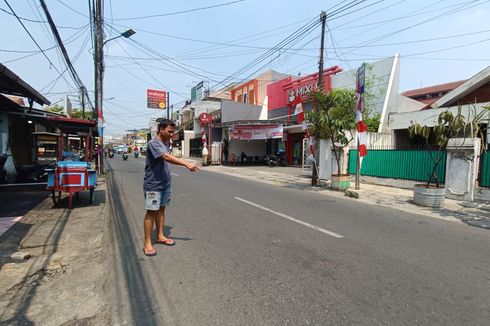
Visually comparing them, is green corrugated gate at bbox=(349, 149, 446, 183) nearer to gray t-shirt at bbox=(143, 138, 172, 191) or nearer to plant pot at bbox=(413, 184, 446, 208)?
plant pot at bbox=(413, 184, 446, 208)

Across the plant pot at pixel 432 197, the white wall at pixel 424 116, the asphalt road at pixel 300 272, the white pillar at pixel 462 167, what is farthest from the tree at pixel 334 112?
the asphalt road at pixel 300 272

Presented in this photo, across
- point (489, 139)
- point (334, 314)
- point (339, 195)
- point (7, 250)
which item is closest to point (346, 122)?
point (339, 195)

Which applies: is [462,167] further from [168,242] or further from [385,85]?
[168,242]

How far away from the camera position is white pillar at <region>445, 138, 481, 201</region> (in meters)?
9.86

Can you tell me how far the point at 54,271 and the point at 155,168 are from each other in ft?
6.25

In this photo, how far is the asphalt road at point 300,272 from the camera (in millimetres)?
2979

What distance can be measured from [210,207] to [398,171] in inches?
353

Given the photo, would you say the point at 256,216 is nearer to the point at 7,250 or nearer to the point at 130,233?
the point at 130,233

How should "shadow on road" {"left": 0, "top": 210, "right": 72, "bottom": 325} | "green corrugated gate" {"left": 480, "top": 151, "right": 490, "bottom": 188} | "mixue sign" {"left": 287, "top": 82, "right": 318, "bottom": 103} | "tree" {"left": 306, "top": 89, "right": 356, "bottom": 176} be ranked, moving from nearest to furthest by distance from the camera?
"shadow on road" {"left": 0, "top": 210, "right": 72, "bottom": 325}
"green corrugated gate" {"left": 480, "top": 151, "right": 490, "bottom": 188}
"tree" {"left": 306, "top": 89, "right": 356, "bottom": 176}
"mixue sign" {"left": 287, "top": 82, "right": 318, "bottom": 103}

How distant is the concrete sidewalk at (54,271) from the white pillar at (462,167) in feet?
35.2

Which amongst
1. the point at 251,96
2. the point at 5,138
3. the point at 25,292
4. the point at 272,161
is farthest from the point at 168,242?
the point at 251,96

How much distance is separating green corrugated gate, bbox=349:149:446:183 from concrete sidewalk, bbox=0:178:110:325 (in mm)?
11304

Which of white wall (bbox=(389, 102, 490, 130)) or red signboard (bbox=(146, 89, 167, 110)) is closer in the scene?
white wall (bbox=(389, 102, 490, 130))

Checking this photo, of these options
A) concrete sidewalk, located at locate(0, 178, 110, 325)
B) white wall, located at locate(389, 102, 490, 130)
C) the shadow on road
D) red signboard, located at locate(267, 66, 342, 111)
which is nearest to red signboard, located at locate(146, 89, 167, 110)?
red signboard, located at locate(267, 66, 342, 111)
